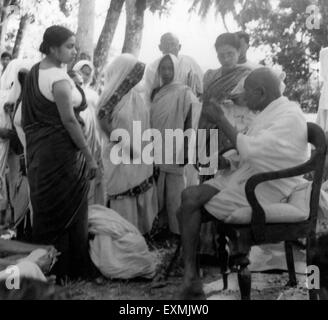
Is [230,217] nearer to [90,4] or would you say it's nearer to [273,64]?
[273,64]

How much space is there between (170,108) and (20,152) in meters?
1.01

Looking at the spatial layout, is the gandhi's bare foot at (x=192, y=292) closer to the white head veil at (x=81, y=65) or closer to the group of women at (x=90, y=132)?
the group of women at (x=90, y=132)

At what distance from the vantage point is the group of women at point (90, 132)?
3.04 meters

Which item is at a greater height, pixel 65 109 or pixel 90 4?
pixel 90 4

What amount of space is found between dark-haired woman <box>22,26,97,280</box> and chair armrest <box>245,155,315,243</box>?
38.0 inches

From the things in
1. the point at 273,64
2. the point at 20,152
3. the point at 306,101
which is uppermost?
the point at 273,64

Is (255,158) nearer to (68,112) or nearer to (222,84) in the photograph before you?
(222,84)

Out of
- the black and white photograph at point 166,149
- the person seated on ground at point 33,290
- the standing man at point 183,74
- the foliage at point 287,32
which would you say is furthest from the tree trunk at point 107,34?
the person seated on ground at point 33,290

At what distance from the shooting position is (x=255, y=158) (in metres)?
2.71

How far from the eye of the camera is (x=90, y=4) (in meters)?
3.31

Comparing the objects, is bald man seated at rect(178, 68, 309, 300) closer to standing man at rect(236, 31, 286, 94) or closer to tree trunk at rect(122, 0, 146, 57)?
standing man at rect(236, 31, 286, 94)

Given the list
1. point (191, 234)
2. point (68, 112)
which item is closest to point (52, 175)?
point (68, 112)
